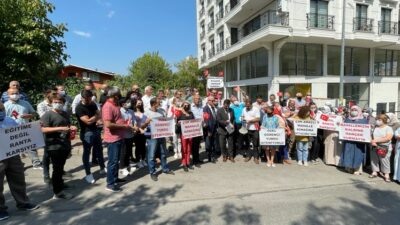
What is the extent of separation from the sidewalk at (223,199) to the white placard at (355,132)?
36.8 inches

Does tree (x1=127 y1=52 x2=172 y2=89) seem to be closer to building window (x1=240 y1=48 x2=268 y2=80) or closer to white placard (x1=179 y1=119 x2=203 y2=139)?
building window (x1=240 y1=48 x2=268 y2=80)

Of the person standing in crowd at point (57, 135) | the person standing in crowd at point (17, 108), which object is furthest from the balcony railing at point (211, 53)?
the person standing in crowd at point (57, 135)

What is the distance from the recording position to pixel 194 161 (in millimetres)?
7531

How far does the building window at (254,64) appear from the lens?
20.7m

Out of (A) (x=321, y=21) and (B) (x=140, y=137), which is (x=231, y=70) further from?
(B) (x=140, y=137)

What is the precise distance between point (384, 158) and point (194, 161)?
473 cm

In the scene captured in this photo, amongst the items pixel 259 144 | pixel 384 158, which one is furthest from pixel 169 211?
pixel 384 158

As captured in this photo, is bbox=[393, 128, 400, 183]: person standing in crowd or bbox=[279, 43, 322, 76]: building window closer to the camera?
bbox=[393, 128, 400, 183]: person standing in crowd

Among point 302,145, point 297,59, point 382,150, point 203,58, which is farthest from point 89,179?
point 203,58

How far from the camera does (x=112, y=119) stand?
5.21 metres

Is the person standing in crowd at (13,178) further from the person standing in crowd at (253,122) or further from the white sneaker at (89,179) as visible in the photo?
the person standing in crowd at (253,122)

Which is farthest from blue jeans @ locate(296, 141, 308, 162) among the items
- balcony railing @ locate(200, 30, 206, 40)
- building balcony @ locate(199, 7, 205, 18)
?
building balcony @ locate(199, 7, 205, 18)

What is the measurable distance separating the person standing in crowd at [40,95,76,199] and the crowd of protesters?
0.02 metres

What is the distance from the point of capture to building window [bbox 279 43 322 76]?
19.6 m
